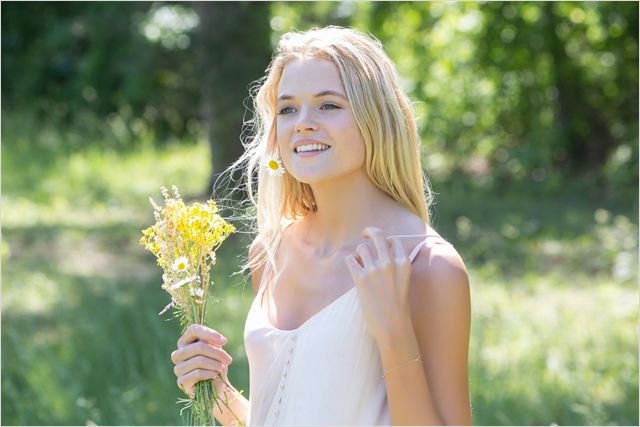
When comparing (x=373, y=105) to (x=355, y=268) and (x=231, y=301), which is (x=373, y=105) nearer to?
(x=355, y=268)

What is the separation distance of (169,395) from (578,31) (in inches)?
322

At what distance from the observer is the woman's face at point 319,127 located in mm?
2133

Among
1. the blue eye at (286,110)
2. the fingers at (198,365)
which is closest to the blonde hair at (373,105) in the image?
the blue eye at (286,110)

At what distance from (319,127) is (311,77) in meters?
0.11

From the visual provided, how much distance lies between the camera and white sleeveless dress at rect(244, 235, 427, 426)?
203 cm

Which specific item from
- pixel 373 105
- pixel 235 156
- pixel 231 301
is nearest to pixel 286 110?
pixel 373 105

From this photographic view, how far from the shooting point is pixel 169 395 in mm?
4672

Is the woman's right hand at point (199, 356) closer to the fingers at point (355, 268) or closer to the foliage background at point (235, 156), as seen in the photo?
the fingers at point (355, 268)

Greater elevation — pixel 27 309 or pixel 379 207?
pixel 379 207

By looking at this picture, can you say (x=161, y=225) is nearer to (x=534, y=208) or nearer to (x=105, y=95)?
(x=534, y=208)

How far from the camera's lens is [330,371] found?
2045 millimetres

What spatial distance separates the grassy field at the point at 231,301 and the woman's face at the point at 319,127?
1772 mm

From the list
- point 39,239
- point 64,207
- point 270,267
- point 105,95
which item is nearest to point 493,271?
point 39,239

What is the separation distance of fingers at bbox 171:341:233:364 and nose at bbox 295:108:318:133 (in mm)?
480
